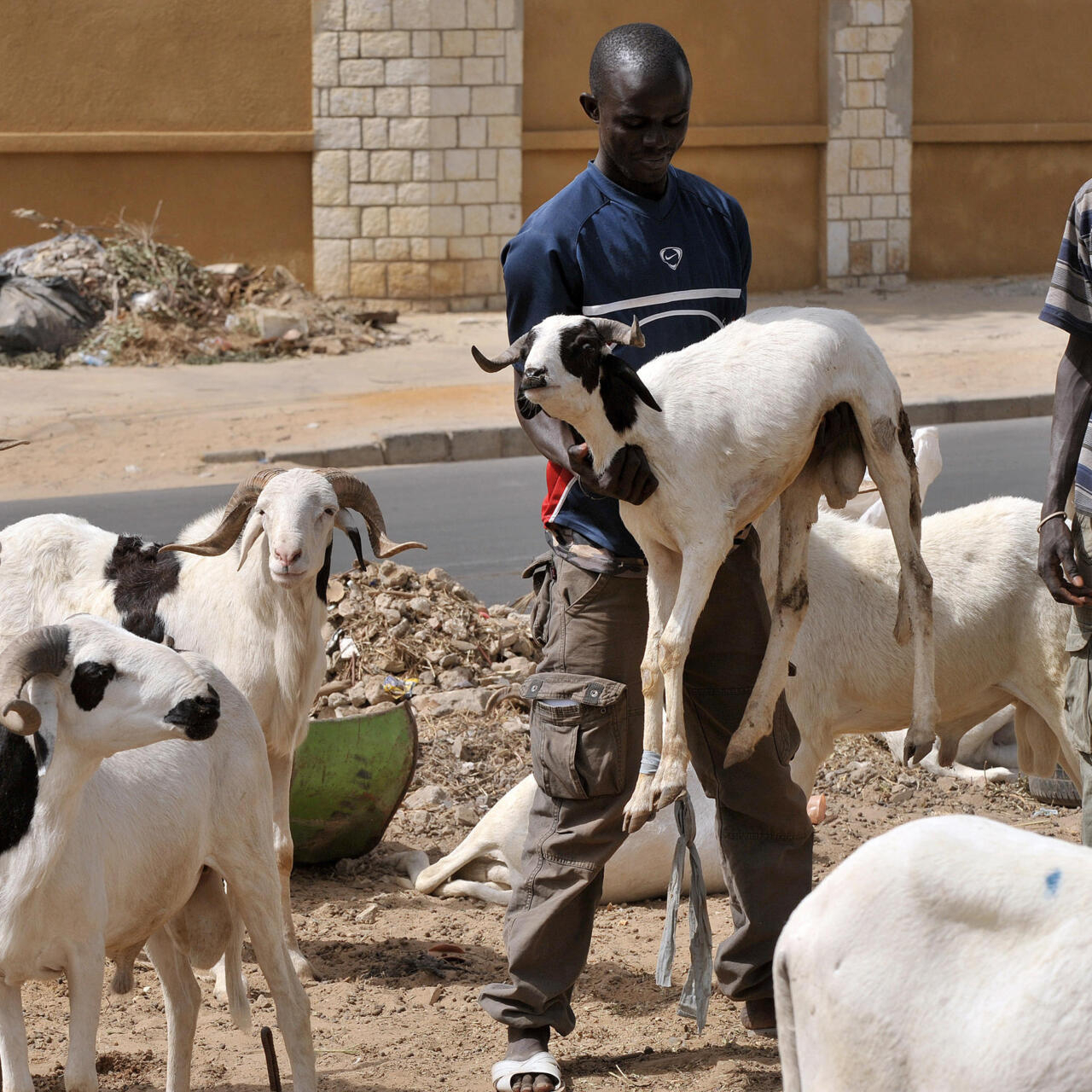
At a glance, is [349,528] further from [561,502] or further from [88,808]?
[88,808]

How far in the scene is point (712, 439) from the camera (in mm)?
3154

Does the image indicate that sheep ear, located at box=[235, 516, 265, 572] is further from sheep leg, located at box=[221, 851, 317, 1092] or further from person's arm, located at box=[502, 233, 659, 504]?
person's arm, located at box=[502, 233, 659, 504]

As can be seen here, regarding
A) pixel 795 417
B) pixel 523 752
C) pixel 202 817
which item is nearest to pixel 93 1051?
pixel 202 817

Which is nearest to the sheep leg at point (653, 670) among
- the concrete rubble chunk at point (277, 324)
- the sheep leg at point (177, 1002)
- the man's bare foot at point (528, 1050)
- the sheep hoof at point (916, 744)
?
the sheep hoof at point (916, 744)

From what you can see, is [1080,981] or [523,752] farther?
[523,752]

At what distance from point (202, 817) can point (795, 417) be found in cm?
181

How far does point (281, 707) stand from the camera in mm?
4930

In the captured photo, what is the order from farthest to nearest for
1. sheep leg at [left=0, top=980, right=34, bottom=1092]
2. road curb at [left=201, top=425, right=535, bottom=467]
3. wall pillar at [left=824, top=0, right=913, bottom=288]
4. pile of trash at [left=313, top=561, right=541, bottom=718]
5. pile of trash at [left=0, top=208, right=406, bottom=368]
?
wall pillar at [left=824, top=0, right=913, bottom=288] → pile of trash at [left=0, top=208, right=406, bottom=368] → road curb at [left=201, top=425, right=535, bottom=467] → pile of trash at [left=313, top=561, right=541, bottom=718] → sheep leg at [left=0, top=980, right=34, bottom=1092]

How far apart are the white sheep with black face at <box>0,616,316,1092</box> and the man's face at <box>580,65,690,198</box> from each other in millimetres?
1582

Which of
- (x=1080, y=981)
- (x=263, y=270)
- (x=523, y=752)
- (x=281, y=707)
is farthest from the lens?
(x=263, y=270)

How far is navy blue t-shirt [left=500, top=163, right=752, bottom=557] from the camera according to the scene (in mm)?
3652

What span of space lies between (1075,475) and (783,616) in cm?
89

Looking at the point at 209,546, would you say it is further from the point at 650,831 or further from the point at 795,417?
the point at 795,417

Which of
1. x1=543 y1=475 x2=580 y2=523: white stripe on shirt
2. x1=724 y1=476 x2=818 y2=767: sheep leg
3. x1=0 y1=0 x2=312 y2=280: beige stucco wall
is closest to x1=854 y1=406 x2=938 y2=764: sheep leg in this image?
x1=724 y1=476 x2=818 y2=767: sheep leg
